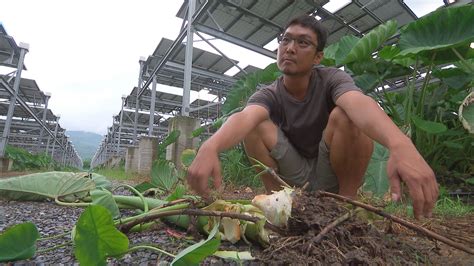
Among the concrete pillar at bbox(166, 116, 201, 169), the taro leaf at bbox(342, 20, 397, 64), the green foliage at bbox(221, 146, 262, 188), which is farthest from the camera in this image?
the concrete pillar at bbox(166, 116, 201, 169)

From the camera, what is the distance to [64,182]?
1.35 m

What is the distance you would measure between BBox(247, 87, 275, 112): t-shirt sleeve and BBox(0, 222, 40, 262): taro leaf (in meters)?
0.93

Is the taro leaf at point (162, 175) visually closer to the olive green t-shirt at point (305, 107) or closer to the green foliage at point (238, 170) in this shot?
the olive green t-shirt at point (305, 107)

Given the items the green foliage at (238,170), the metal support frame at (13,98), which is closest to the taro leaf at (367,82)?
the green foliage at (238,170)

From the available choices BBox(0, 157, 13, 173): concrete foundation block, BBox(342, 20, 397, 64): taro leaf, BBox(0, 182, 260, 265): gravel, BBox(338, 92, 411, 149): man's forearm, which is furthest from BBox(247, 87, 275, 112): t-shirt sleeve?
BBox(0, 157, 13, 173): concrete foundation block

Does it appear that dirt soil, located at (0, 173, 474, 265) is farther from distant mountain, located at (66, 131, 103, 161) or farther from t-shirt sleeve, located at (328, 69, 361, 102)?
distant mountain, located at (66, 131, 103, 161)

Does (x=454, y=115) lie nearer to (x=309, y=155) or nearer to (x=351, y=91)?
(x=309, y=155)

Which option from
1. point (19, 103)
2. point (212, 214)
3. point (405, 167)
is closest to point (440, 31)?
point (405, 167)

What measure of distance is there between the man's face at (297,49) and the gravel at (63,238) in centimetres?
77

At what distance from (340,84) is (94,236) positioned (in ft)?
3.40

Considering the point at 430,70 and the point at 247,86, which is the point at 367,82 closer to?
the point at 430,70

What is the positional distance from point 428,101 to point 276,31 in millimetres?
2695

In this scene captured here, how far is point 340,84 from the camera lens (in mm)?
1245

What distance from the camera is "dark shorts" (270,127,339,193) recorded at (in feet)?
4.74
